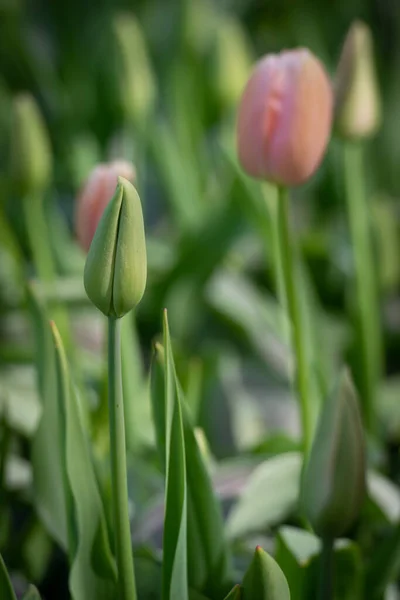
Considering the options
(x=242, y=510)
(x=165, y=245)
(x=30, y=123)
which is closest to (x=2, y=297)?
(x=165, y=245)

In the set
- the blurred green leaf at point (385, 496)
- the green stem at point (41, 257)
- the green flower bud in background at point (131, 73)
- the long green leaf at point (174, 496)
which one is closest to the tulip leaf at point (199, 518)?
the long green leaf at point (174, 496)

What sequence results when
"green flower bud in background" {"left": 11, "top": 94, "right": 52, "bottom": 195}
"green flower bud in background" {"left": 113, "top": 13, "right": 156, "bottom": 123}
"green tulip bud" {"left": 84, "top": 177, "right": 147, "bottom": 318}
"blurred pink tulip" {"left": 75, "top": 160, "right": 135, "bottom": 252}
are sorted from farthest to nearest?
1. "green flower bud in background" {"left": 113, "top": 13, "right": 156, "bottom": 123}
2. "green flower bud in background" {"left": 11, "top": 94, "right": 52, "bottom": 195}
3. "blurred pink tulip" {"left": 75, "top": 160, "right": 135, "bottom": 252}
4. "green tulip bud" {"left": 84, "top": 177, "right": 147, "bottom": 318}

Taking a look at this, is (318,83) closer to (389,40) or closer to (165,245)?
(165,245)

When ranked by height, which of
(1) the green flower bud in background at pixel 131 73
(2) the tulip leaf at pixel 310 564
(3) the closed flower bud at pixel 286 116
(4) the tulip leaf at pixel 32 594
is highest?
(1) the green flower bud in background at pixel 131 73

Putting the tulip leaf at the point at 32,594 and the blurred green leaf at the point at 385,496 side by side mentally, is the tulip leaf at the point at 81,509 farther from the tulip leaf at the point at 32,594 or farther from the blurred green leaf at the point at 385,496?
the blurred green leaf at the point at 385,496

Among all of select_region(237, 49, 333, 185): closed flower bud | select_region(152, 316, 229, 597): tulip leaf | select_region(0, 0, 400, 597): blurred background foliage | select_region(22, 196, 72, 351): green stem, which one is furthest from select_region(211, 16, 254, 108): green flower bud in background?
select_region(152, 316, 229, 597): tulip leaf

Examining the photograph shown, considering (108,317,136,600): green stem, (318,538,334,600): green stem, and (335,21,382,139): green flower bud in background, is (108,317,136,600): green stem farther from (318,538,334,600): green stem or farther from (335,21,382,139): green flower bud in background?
(335,21,382,139): green flower bud in background
